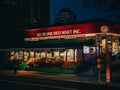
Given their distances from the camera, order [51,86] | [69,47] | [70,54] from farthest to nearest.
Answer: [70,54], [69,47], [51,86]

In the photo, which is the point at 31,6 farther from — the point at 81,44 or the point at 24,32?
the point at 81,44

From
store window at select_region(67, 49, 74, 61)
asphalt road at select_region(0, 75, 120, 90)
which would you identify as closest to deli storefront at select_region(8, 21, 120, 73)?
store window at select_region(67, 49, 74, 61)

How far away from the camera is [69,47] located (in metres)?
34.9

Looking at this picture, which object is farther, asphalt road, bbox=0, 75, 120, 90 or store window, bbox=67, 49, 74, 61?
store window, bbox=67, 49, 74, 61

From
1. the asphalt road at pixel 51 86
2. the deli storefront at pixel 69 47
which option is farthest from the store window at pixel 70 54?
the asphalt road at pixel 51 86

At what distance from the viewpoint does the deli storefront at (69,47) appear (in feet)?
116

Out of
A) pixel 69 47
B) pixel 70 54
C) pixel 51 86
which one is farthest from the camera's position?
pixel 70 54

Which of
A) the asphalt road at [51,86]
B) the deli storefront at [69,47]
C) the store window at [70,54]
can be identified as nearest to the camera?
the asphalt road at [51,86]

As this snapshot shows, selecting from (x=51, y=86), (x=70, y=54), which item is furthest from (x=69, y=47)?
(x=51, y=86)

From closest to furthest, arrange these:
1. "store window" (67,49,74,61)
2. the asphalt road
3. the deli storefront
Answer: the asphalt road → the deli storefront → "store window" (67,49,74,61)

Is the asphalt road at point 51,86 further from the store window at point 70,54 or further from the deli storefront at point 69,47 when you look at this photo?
the store window at point 70,54

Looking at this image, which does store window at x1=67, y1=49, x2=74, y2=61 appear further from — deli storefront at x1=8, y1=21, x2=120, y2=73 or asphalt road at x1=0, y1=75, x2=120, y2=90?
asphalt road at x1=0, y1=75, x2=120, y2=90

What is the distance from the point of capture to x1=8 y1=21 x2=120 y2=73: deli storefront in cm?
Result: 3547

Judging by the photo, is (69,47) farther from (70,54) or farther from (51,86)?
(51,86)
